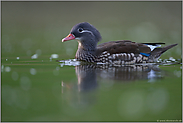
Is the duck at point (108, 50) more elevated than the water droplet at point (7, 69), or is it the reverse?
the duck at point (108, 50)

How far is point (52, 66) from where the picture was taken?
6.67m

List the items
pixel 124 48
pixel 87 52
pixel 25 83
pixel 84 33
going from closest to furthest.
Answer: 1. pixel 25 83
2. pixel 124 48
3. pixel 87 52
4. pixel 84 33

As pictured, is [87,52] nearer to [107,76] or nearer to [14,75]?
[107,76]

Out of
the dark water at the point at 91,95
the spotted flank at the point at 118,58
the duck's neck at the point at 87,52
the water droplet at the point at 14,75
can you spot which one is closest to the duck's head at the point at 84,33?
the duck's neck at the point at 87,52

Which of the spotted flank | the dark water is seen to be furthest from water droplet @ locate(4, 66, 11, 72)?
the spotted flank

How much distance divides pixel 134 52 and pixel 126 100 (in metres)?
3.65

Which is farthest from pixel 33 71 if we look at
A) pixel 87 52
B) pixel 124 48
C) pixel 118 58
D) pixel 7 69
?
pixel 124 48

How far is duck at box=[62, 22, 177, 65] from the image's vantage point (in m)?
7.22

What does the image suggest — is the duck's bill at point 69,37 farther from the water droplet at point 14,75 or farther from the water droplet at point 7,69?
the water droplet at point 14,75

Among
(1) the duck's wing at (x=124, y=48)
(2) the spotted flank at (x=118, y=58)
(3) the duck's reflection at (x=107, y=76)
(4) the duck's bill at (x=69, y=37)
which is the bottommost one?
(3) the duck's reflection at (x=107, y=76)

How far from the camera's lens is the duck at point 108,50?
722cm

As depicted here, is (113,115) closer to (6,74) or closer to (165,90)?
(165,90)

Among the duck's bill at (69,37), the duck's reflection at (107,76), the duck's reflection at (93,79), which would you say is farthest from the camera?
the duck's bill at (69,37)

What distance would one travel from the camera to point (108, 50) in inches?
286
